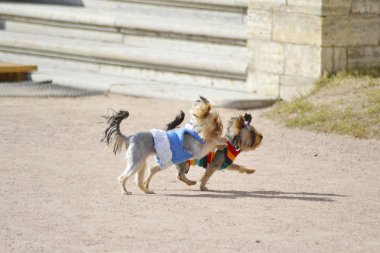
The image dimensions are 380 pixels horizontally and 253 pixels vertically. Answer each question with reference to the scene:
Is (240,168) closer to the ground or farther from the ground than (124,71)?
closer to the ground

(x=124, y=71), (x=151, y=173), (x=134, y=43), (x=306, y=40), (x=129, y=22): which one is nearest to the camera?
(x=151, y=173)

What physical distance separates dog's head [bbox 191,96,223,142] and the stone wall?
4.28m

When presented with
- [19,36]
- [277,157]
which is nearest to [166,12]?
[19,36]

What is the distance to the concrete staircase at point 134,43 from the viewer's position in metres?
14.0

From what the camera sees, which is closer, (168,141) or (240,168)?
(168,141)

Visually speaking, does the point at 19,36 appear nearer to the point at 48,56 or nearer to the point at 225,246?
the point at 48,56

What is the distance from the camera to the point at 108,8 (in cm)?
1672

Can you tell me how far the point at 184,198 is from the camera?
832cm

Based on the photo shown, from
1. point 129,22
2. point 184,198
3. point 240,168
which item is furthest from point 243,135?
point 129,22

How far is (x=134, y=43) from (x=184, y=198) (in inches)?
286

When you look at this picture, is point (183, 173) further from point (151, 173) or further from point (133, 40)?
point (133, 40)

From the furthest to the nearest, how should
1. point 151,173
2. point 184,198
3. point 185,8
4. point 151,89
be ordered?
point 185,8
point 151,89
point 151,173
point 184,198

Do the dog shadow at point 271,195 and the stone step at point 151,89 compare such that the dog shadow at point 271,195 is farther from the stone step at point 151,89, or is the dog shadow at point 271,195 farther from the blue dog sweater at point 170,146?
the stone step at point 151,89

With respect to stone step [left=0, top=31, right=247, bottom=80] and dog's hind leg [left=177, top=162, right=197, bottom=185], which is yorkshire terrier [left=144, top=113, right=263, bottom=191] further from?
stone step [left=0, top=31, right=247, bottom=80]
